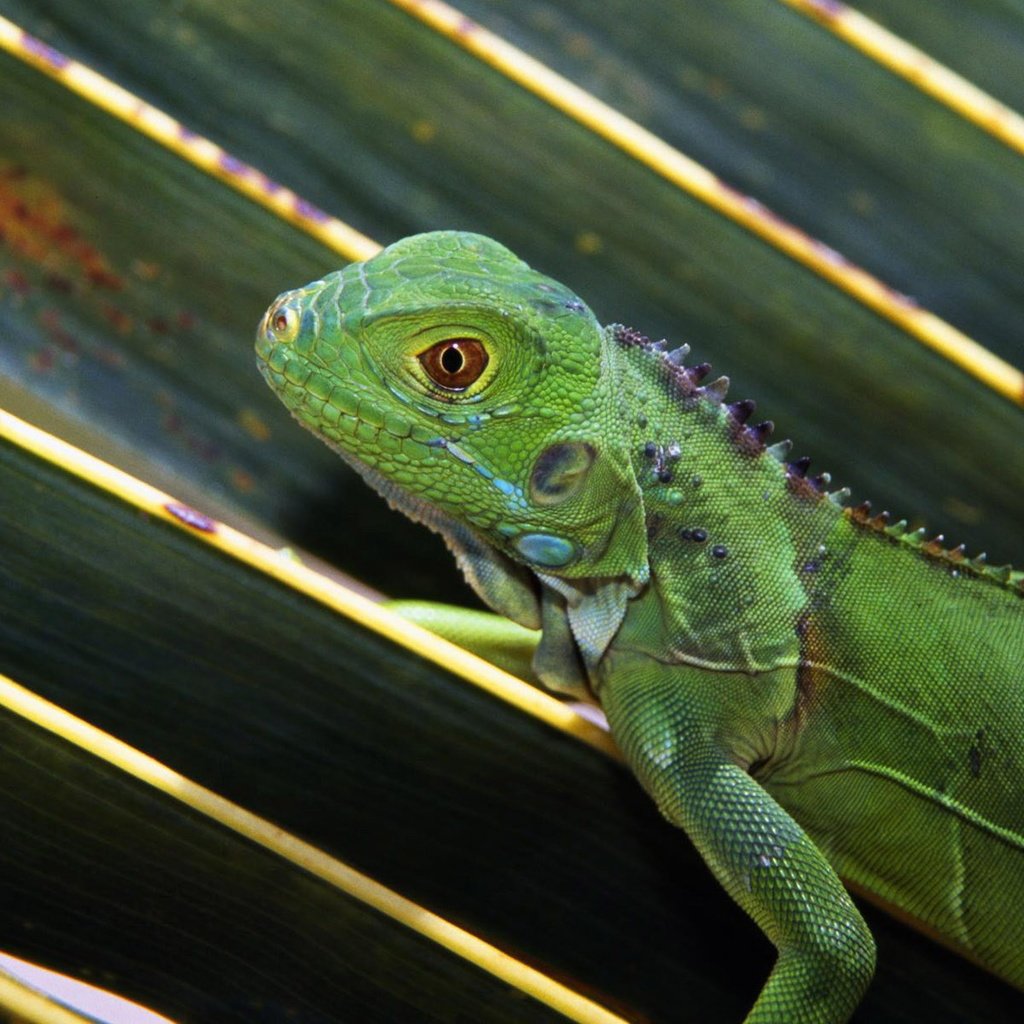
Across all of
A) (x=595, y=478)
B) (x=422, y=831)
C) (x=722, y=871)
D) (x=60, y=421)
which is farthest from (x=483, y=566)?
(x=60, y=421)

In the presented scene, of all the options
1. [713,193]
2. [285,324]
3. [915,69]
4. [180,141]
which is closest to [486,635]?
[285,324]

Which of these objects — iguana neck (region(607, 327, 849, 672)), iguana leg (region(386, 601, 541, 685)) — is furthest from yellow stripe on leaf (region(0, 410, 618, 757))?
iguana leg (region(386, 601, 541, 685))

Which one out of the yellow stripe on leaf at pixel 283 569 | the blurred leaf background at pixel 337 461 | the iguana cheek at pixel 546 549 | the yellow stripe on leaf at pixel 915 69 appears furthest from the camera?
the yellow stripe on leaf at pixel 915 69

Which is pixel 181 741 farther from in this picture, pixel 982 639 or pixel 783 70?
pixel 783 70

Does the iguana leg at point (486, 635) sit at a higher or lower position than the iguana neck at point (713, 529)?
lower

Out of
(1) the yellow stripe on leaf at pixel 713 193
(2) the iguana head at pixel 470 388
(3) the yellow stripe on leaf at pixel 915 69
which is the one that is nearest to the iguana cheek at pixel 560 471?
(2) the iguana head at pixel 470 388

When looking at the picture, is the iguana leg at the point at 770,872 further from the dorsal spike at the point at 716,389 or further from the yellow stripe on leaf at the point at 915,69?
the yellow stripe on leaf at the point at 915,69

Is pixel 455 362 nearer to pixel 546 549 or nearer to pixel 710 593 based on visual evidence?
pixel 546 549
